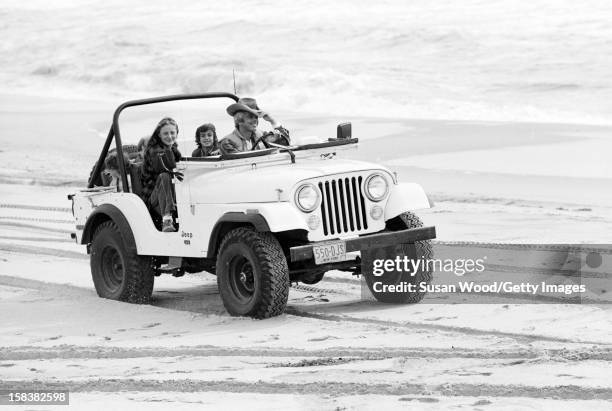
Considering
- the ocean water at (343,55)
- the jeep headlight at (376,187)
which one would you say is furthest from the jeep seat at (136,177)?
the ocean water at (343,55)

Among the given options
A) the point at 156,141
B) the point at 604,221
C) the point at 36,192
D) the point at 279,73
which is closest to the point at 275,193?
the point at 156,141

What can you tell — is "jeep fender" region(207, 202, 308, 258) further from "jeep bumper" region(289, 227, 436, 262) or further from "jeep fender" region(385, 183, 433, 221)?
"jeep fender" region(385, 183, 433, 221)

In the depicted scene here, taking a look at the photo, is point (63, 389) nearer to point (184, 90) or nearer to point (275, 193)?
point (275, 193)

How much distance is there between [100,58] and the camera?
4281 cm

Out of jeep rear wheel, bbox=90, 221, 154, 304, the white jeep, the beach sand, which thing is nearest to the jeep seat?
the white jeep

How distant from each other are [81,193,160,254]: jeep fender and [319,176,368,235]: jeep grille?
4.78 ft

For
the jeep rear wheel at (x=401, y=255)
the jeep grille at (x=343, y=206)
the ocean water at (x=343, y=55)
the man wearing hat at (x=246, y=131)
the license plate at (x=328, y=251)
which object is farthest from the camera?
the ocean water at (x=343, y=55)

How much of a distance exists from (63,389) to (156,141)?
3117 millimetres

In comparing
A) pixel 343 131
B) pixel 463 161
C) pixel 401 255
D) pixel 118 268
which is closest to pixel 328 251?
pixel 401 255

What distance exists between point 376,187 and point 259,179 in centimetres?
84

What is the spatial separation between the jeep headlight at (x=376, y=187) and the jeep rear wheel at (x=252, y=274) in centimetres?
78

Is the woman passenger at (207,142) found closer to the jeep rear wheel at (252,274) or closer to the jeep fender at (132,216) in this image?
the jeep fender at (132,216)

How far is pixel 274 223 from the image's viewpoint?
8.33 m

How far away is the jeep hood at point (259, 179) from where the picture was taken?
8.56 meters
